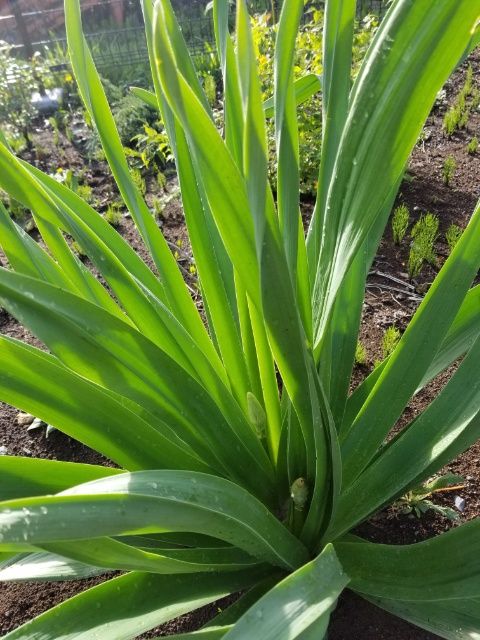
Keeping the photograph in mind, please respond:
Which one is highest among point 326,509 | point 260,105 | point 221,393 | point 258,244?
point 260,105

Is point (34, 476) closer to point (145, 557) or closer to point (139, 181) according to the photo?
point (145, 557)

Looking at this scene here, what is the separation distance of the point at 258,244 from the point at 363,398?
676 millimetres

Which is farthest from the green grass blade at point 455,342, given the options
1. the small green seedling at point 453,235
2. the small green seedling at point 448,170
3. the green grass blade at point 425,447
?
the small green seedling at point 448,170

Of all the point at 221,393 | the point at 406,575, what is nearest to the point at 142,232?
the point at 221,393

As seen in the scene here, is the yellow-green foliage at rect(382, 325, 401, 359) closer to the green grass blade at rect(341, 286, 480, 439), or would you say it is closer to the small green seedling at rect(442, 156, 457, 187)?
the green grass blade at rect(341, 286, 480, 439)

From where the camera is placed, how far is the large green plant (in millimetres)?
600

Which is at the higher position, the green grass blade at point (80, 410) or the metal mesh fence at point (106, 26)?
the metal mesh fence at point (106, 26)

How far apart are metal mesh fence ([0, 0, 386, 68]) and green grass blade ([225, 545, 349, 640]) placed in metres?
4.48

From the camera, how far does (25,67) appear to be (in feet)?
14.5

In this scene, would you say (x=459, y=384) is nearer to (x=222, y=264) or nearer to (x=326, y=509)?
(x=326, y=509)

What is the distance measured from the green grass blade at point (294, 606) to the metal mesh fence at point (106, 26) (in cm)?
448

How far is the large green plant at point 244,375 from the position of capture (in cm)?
60

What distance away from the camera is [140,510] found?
0.57 m

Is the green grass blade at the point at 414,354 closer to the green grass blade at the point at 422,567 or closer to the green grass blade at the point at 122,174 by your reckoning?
the green grass blade at the point at 422,567
